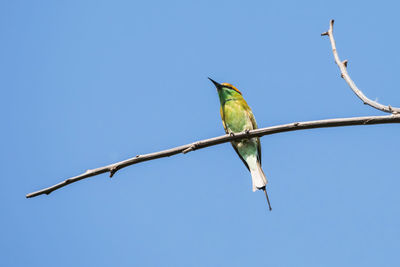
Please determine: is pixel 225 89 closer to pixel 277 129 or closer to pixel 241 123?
pixel 241 123

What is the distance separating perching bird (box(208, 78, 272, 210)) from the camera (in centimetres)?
383

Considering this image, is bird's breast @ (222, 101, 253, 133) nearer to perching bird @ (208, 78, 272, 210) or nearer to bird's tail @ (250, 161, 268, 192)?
perching bird @ (208, 78, 272, 210)

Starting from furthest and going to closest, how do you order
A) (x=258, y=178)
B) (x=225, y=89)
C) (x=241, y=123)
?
(x=225, y=89), (x=241, y=123), (x=258, y=178)

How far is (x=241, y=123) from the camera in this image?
13.8 feet

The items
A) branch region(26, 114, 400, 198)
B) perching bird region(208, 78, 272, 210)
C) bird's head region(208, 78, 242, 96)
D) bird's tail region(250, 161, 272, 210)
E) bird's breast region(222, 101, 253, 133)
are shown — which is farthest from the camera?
bird's head region(208, 78, 242, 96)

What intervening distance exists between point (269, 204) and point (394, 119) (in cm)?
105

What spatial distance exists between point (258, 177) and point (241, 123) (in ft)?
2.79

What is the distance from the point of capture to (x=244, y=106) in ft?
14.2

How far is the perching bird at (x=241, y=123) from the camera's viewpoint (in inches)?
151

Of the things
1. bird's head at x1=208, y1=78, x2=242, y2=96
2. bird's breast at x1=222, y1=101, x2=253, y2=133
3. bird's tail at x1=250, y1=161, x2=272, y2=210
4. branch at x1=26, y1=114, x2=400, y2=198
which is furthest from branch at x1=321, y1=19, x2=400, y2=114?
bird's head at x1=208, y1=78, x2=242, y2=96

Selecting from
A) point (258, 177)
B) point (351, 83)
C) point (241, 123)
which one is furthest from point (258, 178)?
point (351, 83)

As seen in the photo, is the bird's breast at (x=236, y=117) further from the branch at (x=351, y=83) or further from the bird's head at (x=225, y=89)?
the branch at (x=351, y=83)

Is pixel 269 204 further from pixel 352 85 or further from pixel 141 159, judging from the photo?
pixel 141 159

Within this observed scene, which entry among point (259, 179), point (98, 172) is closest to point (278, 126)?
point (98, 172)
